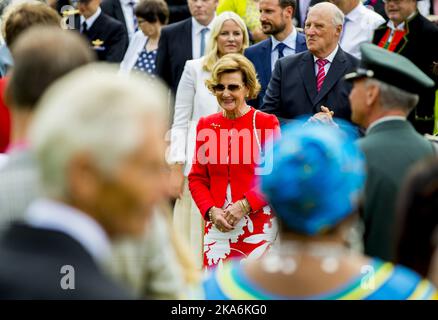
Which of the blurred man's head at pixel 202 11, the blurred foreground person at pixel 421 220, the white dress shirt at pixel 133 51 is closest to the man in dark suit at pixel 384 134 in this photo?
the blurred foreground person at pixel 421 220

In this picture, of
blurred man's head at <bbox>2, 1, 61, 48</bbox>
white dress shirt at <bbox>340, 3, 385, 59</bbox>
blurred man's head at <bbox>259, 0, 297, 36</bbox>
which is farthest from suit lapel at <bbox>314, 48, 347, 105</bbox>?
blurred man's head at <bbox>2, 1, 61, 48</bbox>

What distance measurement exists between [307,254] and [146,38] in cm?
857

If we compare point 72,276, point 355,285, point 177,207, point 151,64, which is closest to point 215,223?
point 177,207

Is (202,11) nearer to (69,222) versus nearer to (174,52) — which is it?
(174,52)

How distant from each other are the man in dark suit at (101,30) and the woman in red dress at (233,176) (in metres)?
3.58

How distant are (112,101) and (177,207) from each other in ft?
23.2

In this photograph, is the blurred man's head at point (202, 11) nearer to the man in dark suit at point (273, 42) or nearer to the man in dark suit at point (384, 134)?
the man in dark suit at point (273, 42)

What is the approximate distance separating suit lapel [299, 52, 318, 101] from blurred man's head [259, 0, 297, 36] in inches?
41.2

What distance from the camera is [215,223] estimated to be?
26.4 feet

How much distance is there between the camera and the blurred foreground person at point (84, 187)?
2484mm

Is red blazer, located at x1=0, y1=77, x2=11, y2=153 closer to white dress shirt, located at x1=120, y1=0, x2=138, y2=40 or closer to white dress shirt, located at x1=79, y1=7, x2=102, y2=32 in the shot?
white dress shirt, located at x1=79, y1=7, x2=102, y2=32

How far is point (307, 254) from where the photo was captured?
3.11 metres

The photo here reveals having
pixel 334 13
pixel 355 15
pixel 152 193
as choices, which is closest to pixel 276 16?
pixel 355 15
